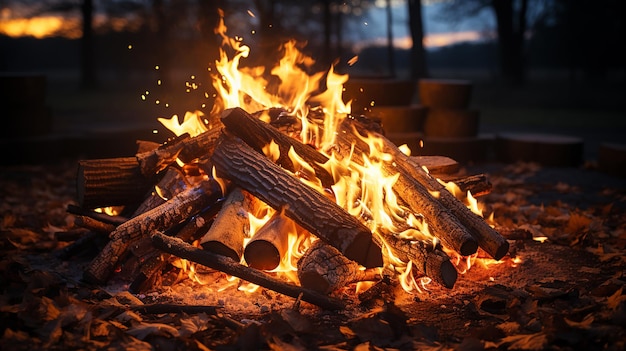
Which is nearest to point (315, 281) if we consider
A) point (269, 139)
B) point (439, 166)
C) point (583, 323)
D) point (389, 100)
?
point (269, 139)

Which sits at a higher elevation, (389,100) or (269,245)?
(389,100)

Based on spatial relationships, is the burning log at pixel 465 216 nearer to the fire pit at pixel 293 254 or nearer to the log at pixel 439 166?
the fire pit at pixel 293 254

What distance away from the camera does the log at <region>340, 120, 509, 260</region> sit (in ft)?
14.4

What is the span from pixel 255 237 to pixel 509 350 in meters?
1.77

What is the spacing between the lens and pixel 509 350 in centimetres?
329

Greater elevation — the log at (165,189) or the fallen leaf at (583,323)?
the log at (165,189)

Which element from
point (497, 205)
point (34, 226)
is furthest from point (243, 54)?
point (497, 205)

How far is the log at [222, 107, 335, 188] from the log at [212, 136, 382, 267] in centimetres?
9

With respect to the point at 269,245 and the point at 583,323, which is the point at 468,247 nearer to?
the point at 583,323

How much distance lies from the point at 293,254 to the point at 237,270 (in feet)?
1.63

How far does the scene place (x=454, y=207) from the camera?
15.3ft

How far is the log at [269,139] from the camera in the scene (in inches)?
184

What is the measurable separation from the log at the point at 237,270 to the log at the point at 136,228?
20cm

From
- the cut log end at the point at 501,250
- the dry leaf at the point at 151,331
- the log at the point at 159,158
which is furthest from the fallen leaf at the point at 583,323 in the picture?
the log at the point at 159,158
